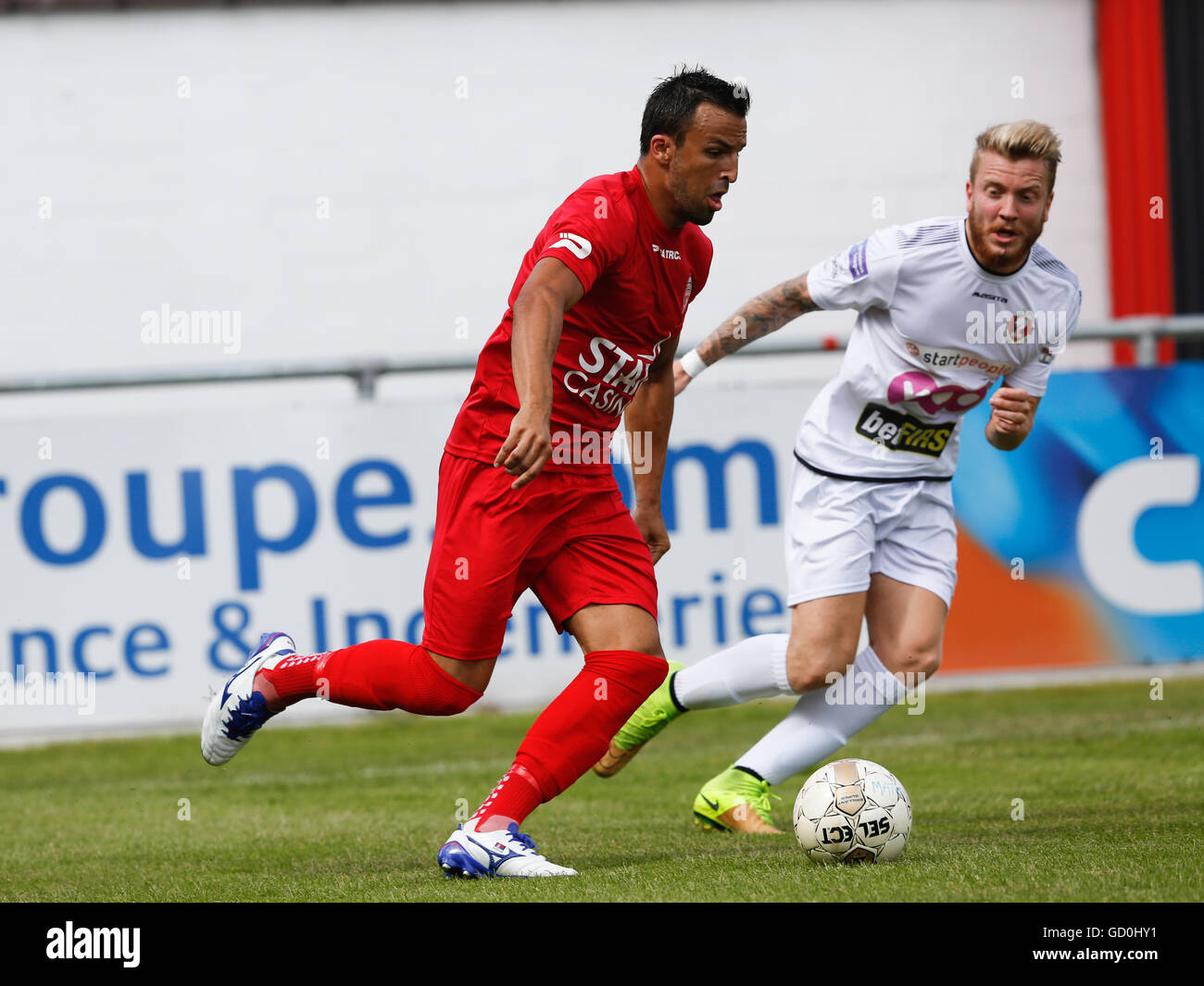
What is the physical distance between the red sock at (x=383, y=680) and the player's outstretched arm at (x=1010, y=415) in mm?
1731

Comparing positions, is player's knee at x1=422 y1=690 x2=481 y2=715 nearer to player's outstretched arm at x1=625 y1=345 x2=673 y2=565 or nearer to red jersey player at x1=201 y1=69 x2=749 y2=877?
red jersey player at x1=201 y1=69 x2=749 y2=877

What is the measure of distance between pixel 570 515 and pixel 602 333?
0.49 m

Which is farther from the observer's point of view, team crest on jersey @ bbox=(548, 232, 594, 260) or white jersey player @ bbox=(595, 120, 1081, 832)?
white jersey player @ bbox=(595, 120, 1081, 832)

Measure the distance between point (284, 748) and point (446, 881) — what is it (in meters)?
4.02

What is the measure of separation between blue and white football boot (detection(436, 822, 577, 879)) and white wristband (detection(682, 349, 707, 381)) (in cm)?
165

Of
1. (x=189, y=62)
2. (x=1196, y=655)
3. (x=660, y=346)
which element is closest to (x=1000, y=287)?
(x=660, y=346)

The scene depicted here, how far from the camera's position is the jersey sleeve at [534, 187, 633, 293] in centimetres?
406

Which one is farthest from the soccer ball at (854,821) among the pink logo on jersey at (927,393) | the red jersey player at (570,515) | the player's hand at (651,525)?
the pink logo on jersey at (927,393)

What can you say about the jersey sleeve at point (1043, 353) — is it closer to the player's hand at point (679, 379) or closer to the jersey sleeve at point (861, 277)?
the jersey sleeve at point (861, 277)

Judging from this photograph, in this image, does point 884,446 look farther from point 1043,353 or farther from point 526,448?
point 526,448

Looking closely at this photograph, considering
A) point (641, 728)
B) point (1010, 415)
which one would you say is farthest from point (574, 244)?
point (641, 728)

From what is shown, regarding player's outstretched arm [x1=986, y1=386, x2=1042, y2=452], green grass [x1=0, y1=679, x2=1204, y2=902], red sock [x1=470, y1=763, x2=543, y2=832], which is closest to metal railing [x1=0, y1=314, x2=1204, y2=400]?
green grass [x1=0, y1=679, x2=1204, y2=902]

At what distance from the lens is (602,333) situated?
432cm

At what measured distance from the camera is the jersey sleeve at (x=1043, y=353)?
4922 millimetres
